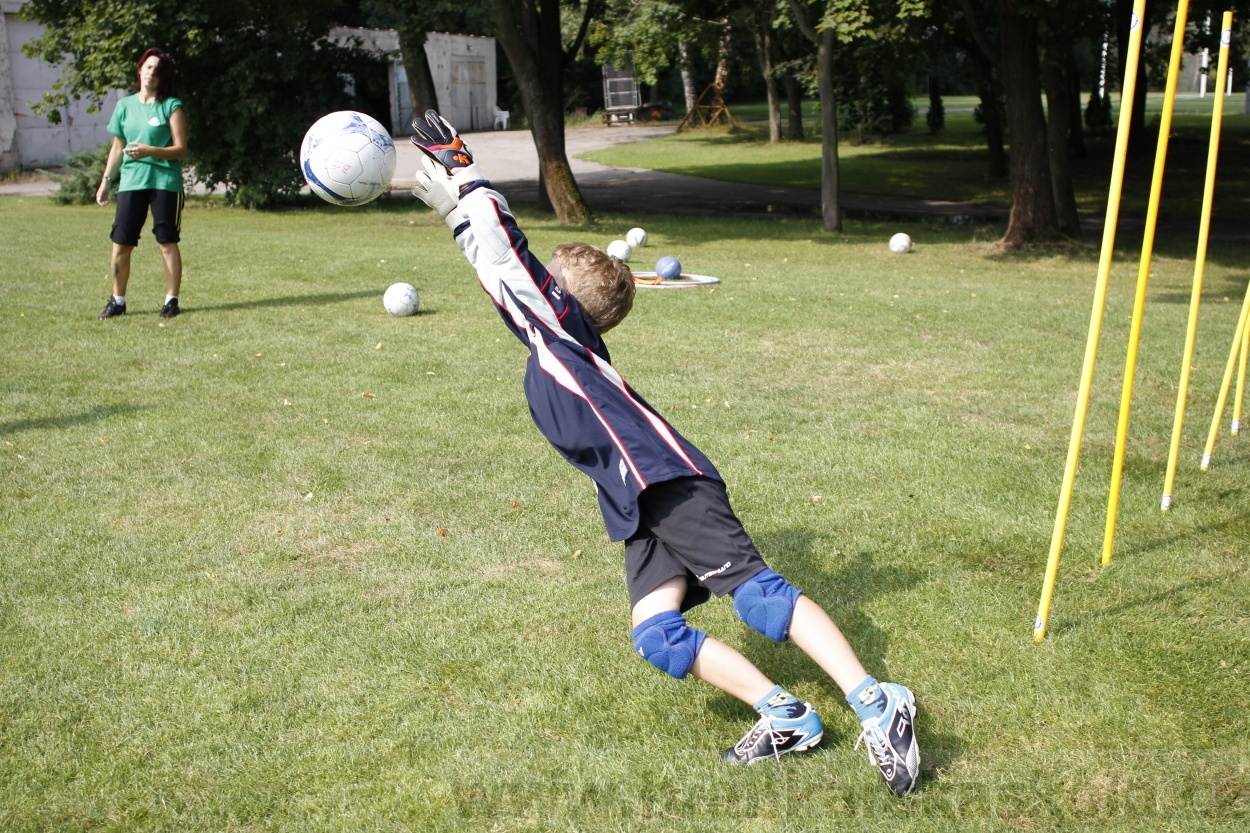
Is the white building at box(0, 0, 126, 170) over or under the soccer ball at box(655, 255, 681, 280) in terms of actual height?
over

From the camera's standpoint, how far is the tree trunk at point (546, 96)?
60.1 feet

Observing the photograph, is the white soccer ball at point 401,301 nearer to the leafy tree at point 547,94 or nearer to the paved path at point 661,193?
the leafy tree at point 547,94

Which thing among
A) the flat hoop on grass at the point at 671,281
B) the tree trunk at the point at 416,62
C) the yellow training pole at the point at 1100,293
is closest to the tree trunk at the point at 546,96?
the tree trunk at the point at 416,62

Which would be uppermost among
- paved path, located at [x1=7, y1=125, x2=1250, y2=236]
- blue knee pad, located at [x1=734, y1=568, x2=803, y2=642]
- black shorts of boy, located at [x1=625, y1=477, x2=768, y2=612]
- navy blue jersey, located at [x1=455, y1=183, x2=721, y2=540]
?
navy blue jersey, located at [x1=455, y1=183, x2=721, y2=540]

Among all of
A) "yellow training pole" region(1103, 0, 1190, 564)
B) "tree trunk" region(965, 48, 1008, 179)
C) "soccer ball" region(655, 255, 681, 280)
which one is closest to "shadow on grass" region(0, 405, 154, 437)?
"yellow training pole" region(1103, 0, 1190, 564)

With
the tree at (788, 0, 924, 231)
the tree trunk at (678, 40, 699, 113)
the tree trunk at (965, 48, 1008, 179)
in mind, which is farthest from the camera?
the tree trunk at (678, 40, 699, 113)

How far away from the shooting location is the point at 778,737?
3105 mm

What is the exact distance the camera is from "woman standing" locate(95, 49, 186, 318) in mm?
8992

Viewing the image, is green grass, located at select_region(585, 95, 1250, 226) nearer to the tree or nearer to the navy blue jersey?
the tree

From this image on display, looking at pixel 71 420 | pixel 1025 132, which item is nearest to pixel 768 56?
pixel 1025 132

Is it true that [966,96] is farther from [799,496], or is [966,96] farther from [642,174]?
[799,496]

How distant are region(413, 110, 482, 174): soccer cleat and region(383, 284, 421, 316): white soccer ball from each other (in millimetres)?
6403

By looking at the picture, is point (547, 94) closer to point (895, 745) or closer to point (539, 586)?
point (539, 586)

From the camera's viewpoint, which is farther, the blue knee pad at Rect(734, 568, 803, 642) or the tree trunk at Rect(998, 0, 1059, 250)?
the tree trunk at Rect(998, 0, 1059, 250)
